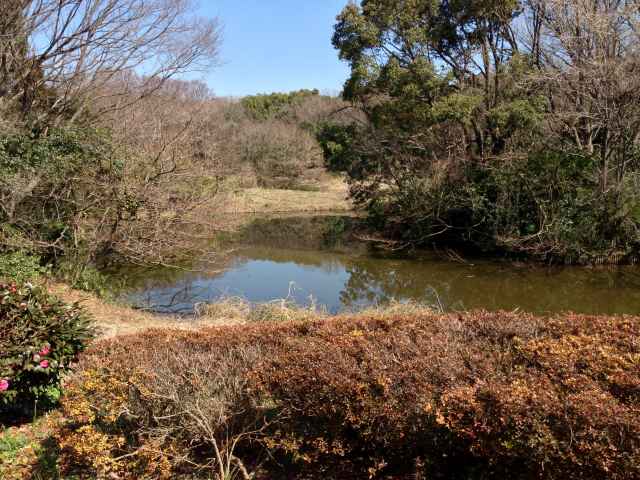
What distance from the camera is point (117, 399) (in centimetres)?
356

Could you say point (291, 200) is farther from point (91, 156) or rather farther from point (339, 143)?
point (91, 156)

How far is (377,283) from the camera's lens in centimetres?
1374

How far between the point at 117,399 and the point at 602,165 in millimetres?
14445

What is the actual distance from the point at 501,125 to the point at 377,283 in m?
6.66

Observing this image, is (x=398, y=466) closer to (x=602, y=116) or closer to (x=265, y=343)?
(x=265, y=343)

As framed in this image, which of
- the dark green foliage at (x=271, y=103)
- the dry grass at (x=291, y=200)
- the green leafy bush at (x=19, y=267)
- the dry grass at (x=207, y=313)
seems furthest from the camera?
the dark green foliage at (x=271, y=103)

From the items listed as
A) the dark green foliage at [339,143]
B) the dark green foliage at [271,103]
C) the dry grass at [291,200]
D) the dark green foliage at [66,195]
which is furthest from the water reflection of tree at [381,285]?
the dark green foliage at [271,103]

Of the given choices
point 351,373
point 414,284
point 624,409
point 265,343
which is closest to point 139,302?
point 414,284

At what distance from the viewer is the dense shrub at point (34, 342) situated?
4242 millimetres

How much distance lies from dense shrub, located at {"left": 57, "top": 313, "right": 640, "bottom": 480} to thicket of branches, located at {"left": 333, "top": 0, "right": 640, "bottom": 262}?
11162 mm

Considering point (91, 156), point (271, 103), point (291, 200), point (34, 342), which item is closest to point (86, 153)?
point (91, 156)

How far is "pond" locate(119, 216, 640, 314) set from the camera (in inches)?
450

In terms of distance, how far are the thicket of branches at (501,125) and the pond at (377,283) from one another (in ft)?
4.34

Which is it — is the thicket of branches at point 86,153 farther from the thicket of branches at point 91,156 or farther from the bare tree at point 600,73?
the bare tree at point 600,73
